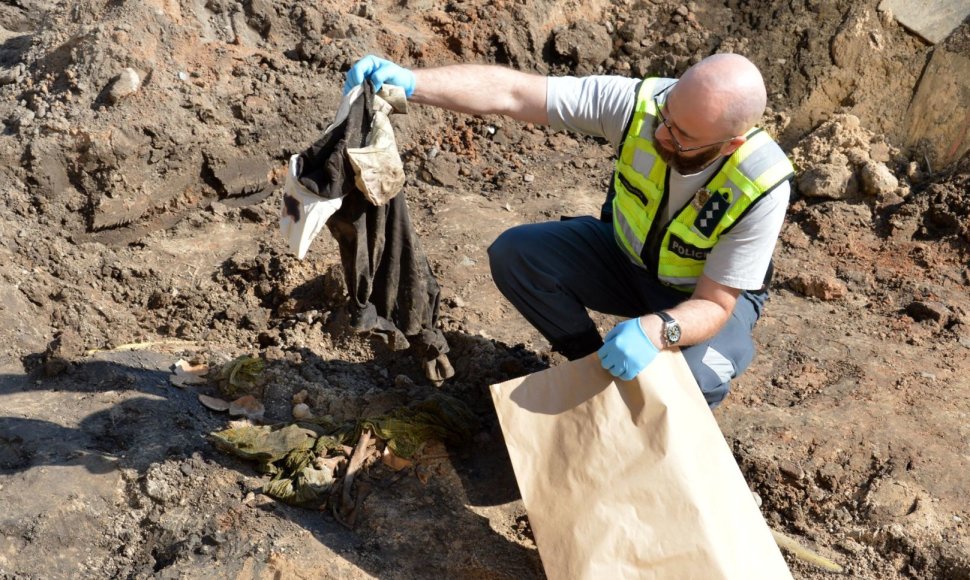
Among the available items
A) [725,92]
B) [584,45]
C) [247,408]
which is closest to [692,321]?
[725,92]

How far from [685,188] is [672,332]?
0.56 m

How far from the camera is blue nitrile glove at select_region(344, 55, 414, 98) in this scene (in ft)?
9.27

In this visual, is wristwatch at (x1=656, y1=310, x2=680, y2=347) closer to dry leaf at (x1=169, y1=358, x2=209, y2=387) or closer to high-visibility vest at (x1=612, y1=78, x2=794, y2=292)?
high-visibility vest at (x1=612, y1=78, x2=794, y2=292)

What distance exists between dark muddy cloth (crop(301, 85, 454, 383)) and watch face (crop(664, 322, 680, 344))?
0.96 metres

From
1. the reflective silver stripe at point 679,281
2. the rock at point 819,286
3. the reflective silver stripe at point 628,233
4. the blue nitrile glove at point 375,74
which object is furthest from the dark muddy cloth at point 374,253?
the rock at point 819,286

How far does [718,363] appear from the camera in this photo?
3.09m

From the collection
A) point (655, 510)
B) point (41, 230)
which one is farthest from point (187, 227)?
point (655, 510)

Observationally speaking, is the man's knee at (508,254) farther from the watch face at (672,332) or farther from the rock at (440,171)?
the rock at (440,171)

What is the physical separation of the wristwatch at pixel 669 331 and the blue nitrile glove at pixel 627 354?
88mm

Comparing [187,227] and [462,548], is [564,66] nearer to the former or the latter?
[187,227]

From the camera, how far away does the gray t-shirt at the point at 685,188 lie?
111 inches

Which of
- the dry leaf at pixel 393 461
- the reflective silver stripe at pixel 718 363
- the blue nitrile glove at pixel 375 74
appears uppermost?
the blue nitrile glove at pixel 375 74

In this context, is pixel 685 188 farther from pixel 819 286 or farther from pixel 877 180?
pixel 877 180

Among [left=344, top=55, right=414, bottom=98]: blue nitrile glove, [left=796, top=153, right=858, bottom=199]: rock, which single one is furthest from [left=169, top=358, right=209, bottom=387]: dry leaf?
[left=796, top=153, right=858, bottom=199]: rock
